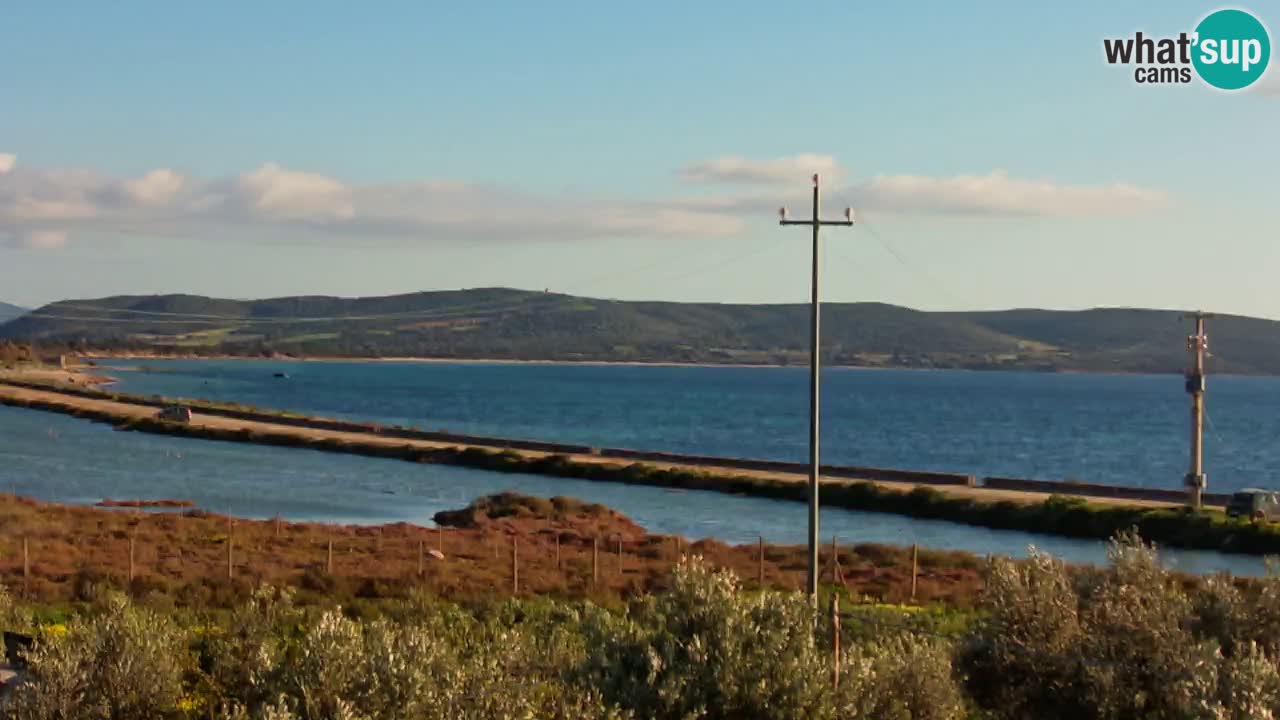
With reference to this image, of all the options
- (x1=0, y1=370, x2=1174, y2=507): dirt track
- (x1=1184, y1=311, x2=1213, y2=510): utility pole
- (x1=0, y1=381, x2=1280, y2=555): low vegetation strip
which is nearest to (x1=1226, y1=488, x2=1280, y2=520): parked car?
(x1=0, y1=381, x2=1280, y2=555): low vegetation strip

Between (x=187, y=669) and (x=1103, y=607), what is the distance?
1201 centimetres

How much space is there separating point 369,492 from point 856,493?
85.0 feet

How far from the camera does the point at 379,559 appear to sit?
42281mm

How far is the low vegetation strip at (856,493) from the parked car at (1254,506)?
2.88ft

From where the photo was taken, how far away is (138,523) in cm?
5012

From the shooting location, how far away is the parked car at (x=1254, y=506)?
60.1m

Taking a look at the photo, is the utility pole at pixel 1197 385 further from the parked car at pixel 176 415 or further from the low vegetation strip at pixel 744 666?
the parked car at pixel 176 415

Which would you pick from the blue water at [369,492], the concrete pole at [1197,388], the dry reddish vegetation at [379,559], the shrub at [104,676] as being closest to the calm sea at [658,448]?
the blue water at [369,492]

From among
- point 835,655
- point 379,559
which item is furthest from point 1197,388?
point 835,655

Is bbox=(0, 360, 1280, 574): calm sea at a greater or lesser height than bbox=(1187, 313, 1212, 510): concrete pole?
lesser

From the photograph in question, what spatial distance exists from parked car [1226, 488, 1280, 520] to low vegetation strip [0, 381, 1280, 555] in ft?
2.88

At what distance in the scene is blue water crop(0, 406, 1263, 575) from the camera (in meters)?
61.2

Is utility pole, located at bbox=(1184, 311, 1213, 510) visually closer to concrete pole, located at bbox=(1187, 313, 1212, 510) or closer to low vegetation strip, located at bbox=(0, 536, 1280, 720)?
concrete pole, located at bbox=(1187, 313, 1212, 510)

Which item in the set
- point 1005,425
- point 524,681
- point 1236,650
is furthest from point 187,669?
point 1005,425
